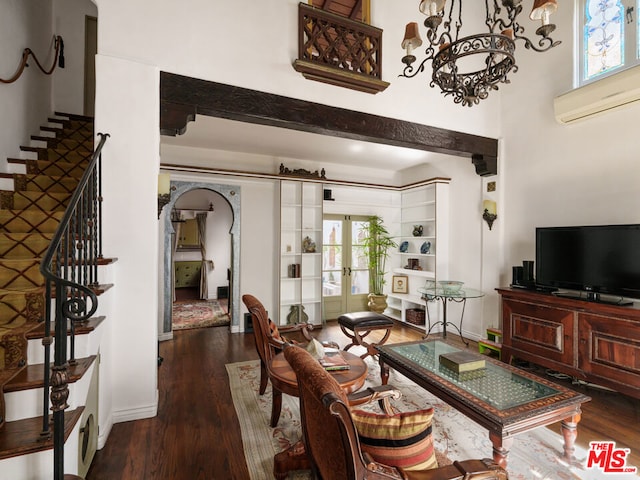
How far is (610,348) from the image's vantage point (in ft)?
8.62

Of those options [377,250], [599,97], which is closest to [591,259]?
[599,97]

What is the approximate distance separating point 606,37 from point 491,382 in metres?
3.70

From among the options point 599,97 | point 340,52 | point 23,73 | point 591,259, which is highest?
point 340,52

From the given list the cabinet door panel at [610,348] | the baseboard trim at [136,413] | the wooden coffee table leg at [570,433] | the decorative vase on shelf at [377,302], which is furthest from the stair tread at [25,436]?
the decorative vase on shelf at [377,302]

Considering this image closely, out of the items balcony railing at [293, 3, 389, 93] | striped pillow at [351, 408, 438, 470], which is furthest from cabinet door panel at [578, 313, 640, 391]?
balcony railing at [293, 3, 389, 93]

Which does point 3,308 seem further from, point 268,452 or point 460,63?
point 460,63

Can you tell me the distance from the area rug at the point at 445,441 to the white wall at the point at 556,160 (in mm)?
2246

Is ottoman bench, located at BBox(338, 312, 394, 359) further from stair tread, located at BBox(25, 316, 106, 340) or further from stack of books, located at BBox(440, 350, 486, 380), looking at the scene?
stair tread, located at BBox(25, 316, 106, 340)

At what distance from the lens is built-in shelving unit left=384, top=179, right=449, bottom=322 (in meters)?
5.14

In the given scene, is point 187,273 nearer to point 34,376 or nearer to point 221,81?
point 221,81

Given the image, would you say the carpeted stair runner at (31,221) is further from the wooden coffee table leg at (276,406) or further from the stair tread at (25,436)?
the wooden coffee table leg at (276,406)

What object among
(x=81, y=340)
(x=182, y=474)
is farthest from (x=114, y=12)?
(x=182, y=474)

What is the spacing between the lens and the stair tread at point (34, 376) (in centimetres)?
136

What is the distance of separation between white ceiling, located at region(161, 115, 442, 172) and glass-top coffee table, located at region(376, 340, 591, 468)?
10.6ft
